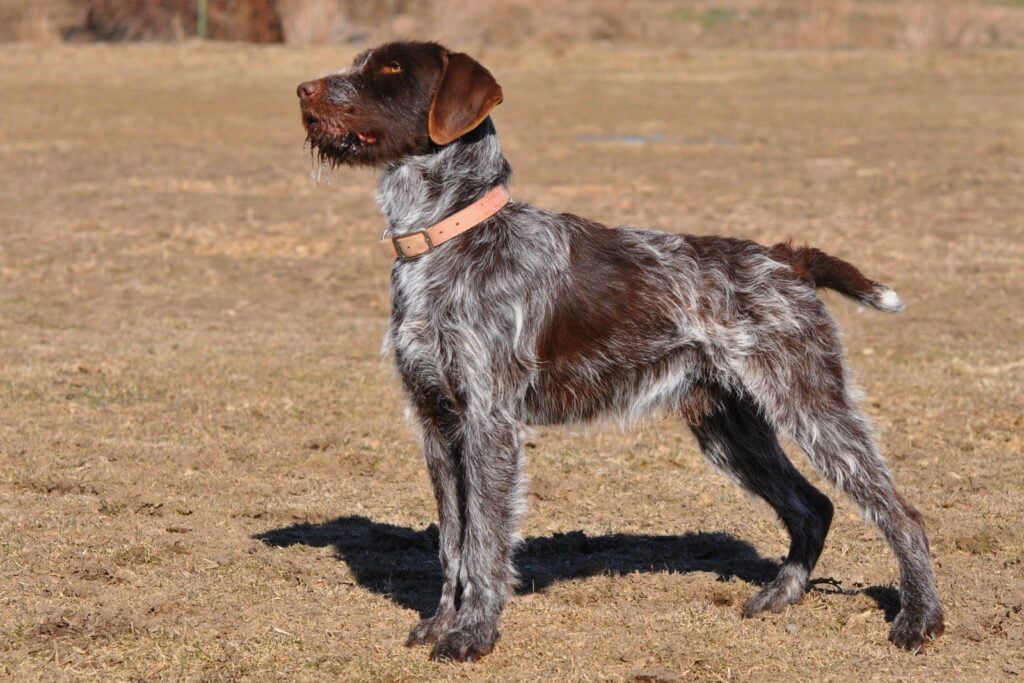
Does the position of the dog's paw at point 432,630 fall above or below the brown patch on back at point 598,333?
below

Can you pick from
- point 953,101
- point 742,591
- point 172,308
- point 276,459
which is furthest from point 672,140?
point 742,591

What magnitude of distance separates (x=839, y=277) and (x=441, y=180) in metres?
1.70

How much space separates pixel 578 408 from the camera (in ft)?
20.8

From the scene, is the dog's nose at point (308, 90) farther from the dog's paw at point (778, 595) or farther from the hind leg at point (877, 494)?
the dog's paw at point (778, 595)

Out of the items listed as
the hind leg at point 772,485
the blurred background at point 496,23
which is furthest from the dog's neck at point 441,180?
the blurred background at point 496,23

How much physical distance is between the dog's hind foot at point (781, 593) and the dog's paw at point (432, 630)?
4.45 ft


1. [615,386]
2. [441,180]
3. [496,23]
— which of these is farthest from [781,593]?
[496,23]

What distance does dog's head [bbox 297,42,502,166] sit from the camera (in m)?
6.05

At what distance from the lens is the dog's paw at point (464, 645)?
595cm

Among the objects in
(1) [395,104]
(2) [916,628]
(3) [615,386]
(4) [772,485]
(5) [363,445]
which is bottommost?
(5) [363,445]

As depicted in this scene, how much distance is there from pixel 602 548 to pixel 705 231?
8577 millimetres

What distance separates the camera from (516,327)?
602cm

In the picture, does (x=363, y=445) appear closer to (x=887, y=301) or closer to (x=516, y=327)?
(x=516, y=327)

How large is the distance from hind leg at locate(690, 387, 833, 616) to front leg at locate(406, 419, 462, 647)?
1.14 meters
